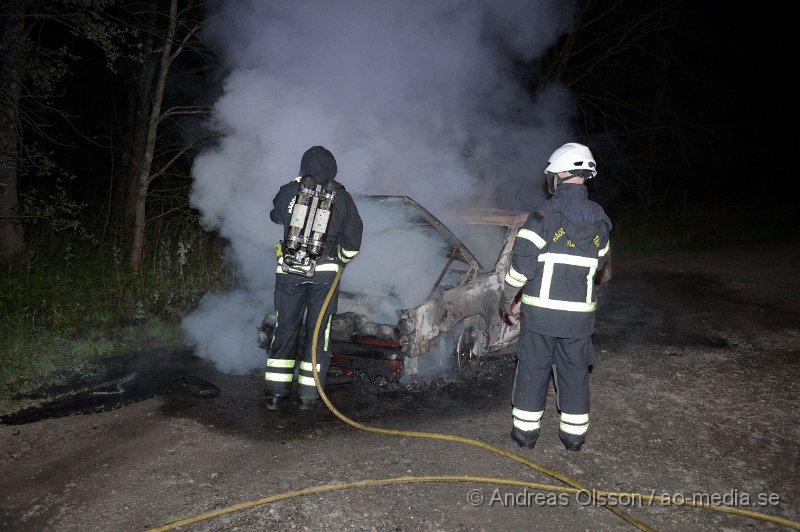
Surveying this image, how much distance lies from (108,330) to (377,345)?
3338 millimetres

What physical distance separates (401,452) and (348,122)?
4.28 m

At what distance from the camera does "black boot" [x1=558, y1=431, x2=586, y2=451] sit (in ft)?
13.4

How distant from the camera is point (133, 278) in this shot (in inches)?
302

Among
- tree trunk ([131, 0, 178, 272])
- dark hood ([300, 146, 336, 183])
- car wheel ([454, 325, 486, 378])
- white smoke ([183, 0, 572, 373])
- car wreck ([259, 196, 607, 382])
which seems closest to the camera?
dark hood ([300, 146, 336, 183])

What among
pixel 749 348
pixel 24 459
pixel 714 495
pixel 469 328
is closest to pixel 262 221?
pixel 469 328

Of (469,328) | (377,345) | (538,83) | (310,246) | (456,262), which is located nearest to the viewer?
(310,246)

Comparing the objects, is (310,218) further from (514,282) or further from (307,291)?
(514,282)

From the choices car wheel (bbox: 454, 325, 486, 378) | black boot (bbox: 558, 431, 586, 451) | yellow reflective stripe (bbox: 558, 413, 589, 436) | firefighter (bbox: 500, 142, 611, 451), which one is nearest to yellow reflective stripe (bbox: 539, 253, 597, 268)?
firefighter (bbox: 500, 142, 611, 451)

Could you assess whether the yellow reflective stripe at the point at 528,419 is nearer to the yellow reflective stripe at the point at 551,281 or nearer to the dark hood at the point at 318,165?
the yellow reflective stripe at the point at 551,281

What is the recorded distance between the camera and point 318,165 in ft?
15.1

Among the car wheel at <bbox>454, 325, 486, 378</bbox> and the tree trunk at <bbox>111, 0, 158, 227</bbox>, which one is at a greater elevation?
the tree trunk at <bbox>111, 0, 158, 227</bbox>

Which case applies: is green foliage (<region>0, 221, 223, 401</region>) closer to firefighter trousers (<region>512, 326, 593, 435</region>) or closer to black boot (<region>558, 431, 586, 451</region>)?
firefighter trousers (<region>512, 326, 593, 435</region>)

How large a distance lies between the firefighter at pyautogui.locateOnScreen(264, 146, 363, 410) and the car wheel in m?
1.28

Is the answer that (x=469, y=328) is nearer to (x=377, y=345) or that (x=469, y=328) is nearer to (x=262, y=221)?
(x=377, y=345)
